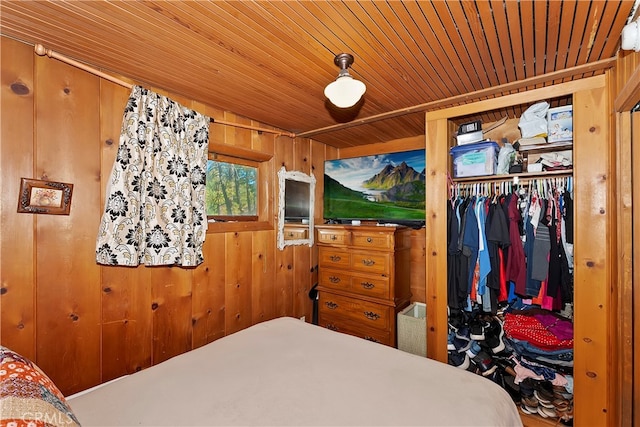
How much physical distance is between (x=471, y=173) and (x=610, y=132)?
0.78m

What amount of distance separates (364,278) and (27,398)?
7.83ft

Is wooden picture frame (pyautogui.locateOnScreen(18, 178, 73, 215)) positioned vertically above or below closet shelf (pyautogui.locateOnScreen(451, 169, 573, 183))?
below

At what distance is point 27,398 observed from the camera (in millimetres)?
667

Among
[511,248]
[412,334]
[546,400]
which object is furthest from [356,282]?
[546,400]

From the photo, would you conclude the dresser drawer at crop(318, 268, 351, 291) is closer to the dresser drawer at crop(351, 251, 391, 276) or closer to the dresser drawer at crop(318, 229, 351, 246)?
the dresser drawer at crop(351, 251, 391, 276)

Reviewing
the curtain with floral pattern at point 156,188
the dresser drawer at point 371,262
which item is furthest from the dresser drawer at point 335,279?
the curtain with floral pattern at point 156,188

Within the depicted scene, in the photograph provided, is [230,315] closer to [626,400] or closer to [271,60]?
[271,60]

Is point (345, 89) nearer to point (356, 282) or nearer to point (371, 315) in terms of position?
point (356, 282)

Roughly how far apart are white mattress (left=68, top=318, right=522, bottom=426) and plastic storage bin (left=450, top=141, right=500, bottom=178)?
4.98ft

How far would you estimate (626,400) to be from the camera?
149cm

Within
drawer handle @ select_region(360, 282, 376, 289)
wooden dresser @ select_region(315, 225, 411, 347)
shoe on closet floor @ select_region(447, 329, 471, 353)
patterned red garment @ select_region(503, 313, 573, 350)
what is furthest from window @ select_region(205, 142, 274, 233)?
patterned red garment @ select_region(503, 313, 573, 350)

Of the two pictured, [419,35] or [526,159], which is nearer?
[419,35]

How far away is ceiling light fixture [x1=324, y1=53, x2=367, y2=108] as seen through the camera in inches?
60.4

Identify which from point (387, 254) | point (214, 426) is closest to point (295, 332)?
point (214, 426)
